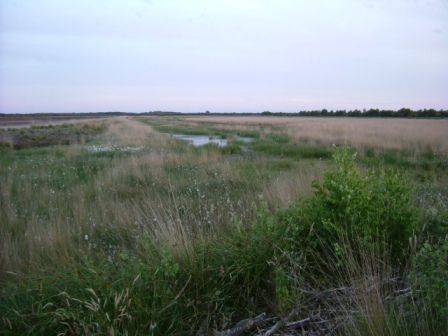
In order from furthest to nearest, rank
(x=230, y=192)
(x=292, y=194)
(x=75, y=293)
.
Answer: (x=230, y=192) → (x=292, y=194) → (x=75, y=293)

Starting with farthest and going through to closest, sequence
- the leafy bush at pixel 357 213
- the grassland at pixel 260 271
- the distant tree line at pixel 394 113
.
Result: the distant tree line at pixel 394 113 < the leafy bush at pixel 357 213 < the grassland at pixel 260 271

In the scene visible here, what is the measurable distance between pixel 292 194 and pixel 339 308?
286 cm

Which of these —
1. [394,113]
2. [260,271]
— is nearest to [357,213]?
[260,271]

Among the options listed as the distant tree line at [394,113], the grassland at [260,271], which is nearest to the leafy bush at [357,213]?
the grassland at [260,271]

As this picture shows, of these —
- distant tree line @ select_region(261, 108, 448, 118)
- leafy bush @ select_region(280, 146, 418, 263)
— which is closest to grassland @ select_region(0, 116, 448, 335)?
leafy bush @ select_region(280, 146, 418, 263)

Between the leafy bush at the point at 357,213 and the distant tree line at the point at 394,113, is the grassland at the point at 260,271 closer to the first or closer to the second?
the leafy bush at the point at 357,213

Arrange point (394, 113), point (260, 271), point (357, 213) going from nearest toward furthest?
point (260, 271) < point (357, 213) < point (394, 113)

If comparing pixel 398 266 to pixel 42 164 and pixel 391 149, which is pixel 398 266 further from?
pixel 391 149

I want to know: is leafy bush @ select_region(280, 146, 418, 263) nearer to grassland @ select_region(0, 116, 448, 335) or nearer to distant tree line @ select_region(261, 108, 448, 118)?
grassland @ select_region(0, 116, 448, 335)

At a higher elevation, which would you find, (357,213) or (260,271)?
(357,213)

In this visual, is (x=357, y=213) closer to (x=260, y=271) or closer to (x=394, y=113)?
(x=260, y=271)

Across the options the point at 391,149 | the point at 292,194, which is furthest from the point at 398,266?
the point at 391,149

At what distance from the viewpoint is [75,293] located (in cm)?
273

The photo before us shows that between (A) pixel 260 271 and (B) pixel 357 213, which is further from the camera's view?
(B) pixel 357 213
